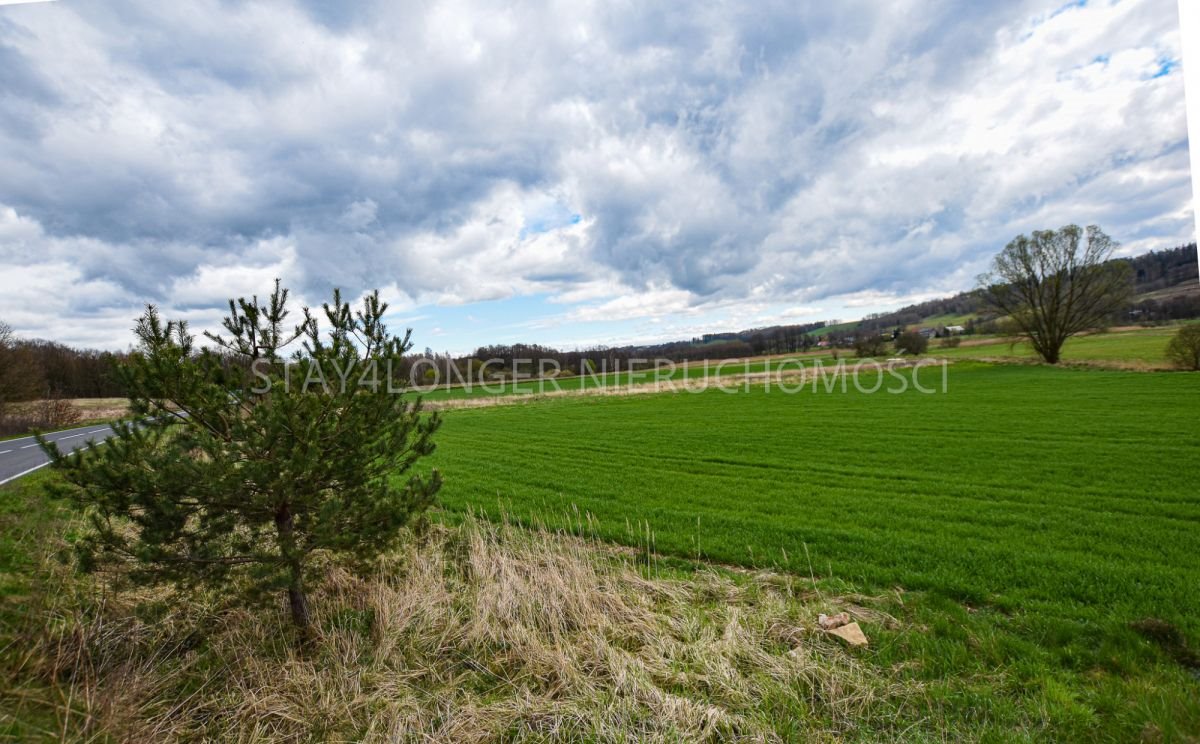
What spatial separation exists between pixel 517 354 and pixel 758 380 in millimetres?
48408

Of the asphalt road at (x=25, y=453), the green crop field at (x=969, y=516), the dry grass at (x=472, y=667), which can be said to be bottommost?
the green crop field at (x=969, y=516)

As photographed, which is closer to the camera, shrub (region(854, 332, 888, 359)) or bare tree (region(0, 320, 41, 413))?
bare tree (region(0, 320, 41, 413))

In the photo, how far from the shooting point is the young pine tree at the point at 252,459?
4082mm

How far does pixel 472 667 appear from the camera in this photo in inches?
178

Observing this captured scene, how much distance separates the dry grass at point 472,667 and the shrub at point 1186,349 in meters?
44.4

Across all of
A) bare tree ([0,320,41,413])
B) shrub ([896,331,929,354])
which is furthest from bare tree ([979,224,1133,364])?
bare tree ([0,320,41,413])

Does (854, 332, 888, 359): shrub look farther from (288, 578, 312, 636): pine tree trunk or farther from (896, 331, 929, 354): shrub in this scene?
(288, 578, 312, 636): pine tree trunk

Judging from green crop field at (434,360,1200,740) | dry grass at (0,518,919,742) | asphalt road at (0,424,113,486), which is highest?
asphalt road at (0,424,113,486)

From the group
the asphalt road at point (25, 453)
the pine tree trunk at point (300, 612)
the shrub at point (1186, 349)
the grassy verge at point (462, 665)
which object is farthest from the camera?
the shrub at point (1186, 349)

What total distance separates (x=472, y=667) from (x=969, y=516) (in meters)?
9.05

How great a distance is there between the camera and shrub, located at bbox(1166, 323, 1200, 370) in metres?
30.6

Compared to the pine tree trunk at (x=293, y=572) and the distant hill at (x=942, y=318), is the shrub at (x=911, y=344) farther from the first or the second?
the pine tree trunk at (x=293, y=572)

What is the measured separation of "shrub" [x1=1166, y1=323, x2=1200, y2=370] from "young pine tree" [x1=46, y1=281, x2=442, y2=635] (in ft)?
159

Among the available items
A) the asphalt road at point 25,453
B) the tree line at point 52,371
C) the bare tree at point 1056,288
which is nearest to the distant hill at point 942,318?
the bare tree at point 1056,288
